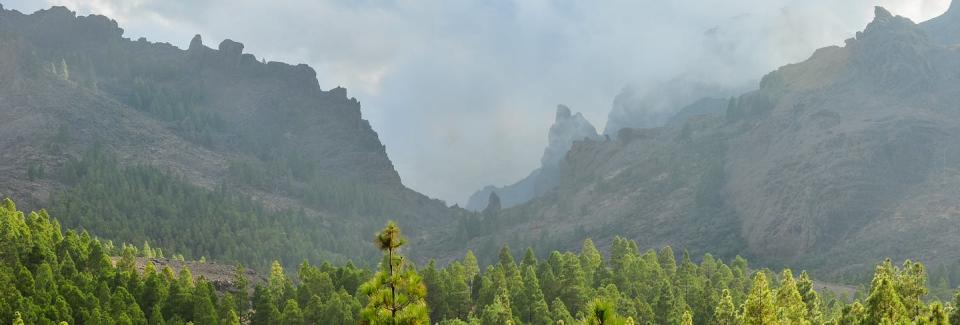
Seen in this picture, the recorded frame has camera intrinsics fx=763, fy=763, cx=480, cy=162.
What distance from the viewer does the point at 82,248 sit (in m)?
98.6

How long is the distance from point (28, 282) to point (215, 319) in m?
18.5

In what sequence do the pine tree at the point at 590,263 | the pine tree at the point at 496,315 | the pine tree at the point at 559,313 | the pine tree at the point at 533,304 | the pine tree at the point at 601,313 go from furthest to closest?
the pine tree at the point at 590,263 → the pine tree at the point at 533,304 → the pine tree at the point at 559,313 → the pine tree at the point at 496,315 → the pine tree at the point at 601,313

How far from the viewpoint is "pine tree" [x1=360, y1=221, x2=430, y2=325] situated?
27.3m

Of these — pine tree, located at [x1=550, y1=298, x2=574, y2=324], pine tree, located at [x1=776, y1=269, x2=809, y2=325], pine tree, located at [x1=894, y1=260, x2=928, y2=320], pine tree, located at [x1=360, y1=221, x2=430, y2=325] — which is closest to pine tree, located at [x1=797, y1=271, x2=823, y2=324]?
pine tree, located at [x1=776, y1=269, x2=809, y2=325]

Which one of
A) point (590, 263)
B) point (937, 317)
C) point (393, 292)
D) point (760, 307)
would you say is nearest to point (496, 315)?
point (760, 307)

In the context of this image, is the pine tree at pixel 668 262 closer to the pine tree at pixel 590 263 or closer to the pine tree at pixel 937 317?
the pine tree at pixel 590 263

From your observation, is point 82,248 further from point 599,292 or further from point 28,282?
point 599,292

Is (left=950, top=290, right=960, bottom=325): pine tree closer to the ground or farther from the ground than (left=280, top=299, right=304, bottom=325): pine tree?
closer to the ground

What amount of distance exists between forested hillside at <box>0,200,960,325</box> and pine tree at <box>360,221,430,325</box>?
2464 cm

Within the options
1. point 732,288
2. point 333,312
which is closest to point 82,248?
point 333,312

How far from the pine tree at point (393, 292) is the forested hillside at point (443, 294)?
80.9 ft

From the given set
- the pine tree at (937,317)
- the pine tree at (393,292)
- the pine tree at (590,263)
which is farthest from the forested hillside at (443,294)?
the pine tree at (393,292)

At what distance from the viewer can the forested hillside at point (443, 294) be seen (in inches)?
2259

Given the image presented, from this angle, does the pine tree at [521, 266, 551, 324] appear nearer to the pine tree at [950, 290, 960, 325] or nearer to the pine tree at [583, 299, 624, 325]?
the pine tree at [950, 290, 960, 325]
